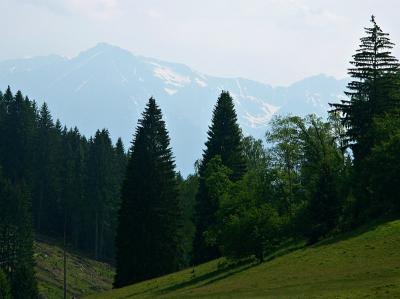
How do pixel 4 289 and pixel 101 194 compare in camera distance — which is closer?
pixel 4 289

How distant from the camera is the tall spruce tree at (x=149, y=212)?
71062 millimetres

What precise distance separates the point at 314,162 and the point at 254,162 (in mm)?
29375

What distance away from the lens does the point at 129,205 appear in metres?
74.4

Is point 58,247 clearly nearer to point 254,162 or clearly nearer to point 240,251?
point 254,162

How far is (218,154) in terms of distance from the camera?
79.3 meters

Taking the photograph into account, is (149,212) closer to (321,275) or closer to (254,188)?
(254,188)

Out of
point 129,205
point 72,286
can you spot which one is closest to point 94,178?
point 72,286

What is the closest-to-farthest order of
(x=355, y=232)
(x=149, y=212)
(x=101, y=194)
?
(x=355, y=232) < (x=149, y=212) < (x=101, y=194)

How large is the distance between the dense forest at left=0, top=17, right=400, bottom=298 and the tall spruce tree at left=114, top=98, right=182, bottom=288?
11 centimetres

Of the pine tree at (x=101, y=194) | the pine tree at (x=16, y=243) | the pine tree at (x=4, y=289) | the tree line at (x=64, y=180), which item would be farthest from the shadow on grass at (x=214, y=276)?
the tree line at (x=64, y=180)

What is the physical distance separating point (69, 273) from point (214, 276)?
183 ft

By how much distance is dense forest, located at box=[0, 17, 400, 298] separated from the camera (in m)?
53.8

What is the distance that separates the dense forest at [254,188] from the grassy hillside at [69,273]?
5713 millimetres

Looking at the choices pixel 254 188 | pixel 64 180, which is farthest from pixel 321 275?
pixel 64 180
